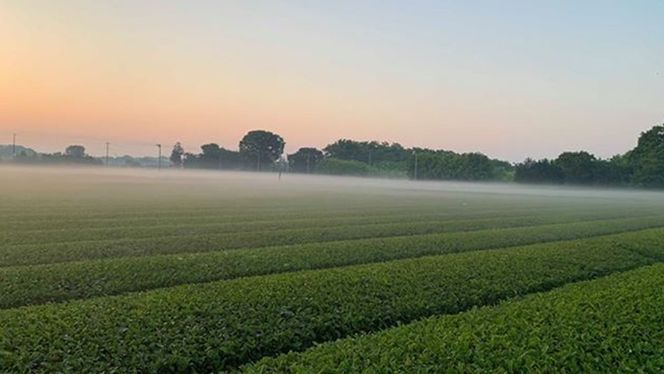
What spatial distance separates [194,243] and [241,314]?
835 centimetres

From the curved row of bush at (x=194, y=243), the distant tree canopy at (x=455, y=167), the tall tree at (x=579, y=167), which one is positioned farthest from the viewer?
the distant tree canopy at (x=455, y=167)

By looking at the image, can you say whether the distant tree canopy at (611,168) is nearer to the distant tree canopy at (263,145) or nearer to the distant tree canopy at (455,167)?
the distant tree canopy at (455,167)

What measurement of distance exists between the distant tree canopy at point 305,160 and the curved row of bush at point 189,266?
94.4 m

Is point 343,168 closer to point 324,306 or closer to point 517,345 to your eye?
point 324,306

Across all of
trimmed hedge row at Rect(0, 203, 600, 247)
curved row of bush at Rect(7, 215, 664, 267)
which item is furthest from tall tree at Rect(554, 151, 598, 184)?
curved row of bush at Rect(7, 215, 664, 267)

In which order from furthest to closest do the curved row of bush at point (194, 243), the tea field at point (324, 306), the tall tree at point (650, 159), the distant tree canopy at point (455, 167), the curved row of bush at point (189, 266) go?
the distant tree canopy at point (455, 167), the tall tree at point (650, 159), the curved row of bush at point (194, 243), the curved row of bush at point (189, 266), the tea field at point (324, 306)

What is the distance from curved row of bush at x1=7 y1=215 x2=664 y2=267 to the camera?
1251 cm

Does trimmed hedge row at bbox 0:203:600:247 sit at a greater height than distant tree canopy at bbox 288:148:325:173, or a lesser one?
lesser

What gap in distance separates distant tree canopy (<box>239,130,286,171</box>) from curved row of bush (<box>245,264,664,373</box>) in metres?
106

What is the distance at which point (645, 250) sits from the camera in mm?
15328

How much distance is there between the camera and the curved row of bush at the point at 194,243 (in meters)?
12.5

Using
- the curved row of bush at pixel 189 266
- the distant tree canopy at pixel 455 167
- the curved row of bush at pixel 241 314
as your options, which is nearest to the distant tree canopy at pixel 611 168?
the distant tree canopy at pixel 455 167

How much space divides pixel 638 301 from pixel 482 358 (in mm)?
3820

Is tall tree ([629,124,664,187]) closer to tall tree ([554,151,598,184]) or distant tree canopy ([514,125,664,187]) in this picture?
distant tree canopy ([514,125,664,187])
